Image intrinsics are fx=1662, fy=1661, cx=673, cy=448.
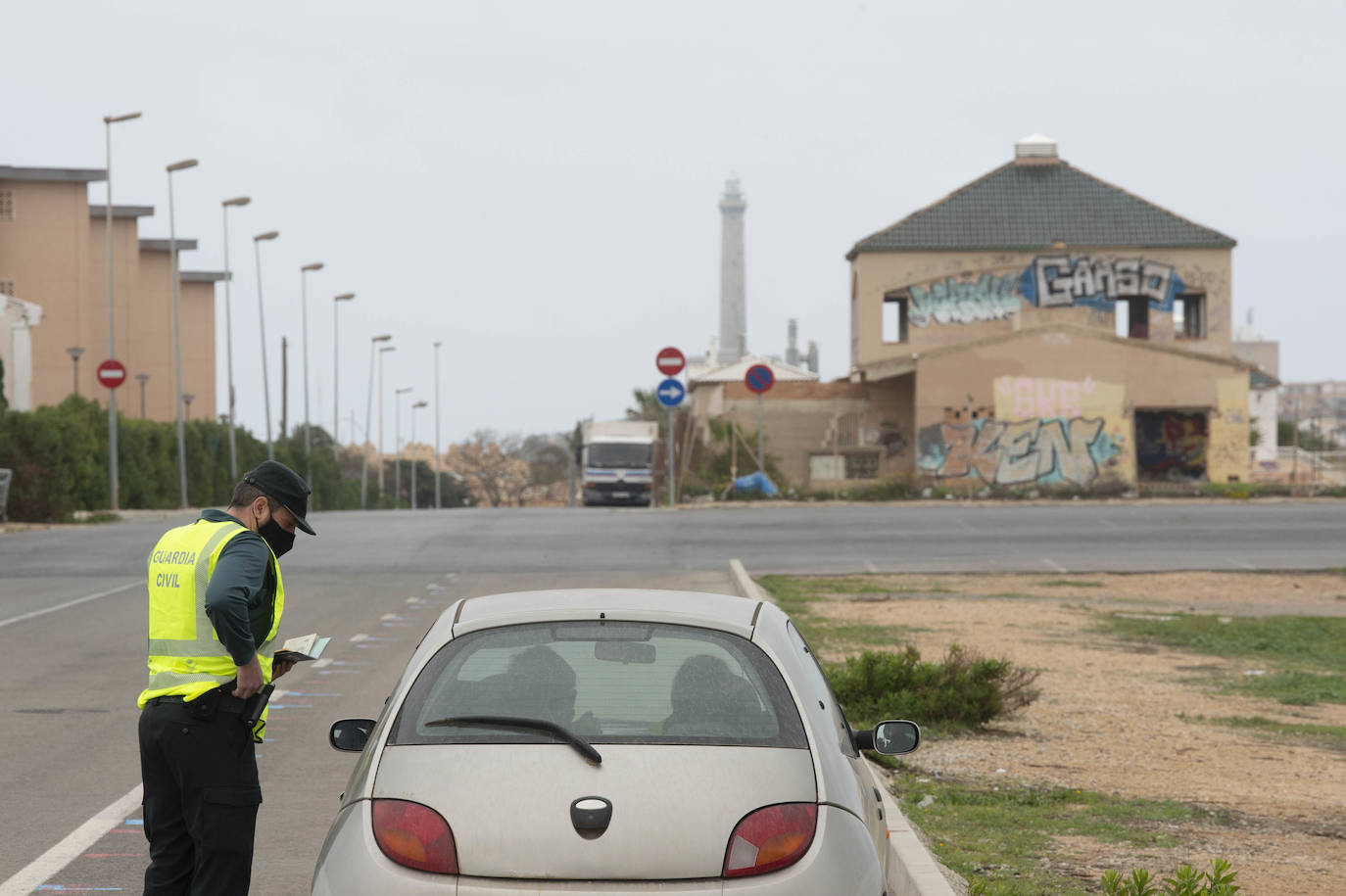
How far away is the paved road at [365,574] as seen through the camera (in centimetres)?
866

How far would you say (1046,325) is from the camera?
49.7 meters

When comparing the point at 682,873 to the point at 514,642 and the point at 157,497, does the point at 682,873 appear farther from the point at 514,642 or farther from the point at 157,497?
the point at 157,497

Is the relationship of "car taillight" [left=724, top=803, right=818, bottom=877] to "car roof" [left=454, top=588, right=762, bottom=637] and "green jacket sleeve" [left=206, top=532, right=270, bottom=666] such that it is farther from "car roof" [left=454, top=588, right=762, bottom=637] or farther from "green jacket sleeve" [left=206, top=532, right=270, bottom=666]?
"green jacket sleeve" [left=206, top=532, right=270, bottom=666]

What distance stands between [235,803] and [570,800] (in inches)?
56.1

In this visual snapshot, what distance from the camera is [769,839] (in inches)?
170

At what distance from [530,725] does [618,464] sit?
4881cm

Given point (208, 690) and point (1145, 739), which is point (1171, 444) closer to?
point (1145, 739)

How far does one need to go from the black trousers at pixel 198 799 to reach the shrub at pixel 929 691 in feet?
21.2

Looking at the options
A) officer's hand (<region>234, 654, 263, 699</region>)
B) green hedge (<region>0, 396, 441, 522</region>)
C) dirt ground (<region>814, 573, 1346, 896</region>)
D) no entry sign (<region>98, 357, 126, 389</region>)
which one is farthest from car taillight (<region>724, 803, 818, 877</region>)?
no entry sign (<region>98, 357, 126, 389</region>)

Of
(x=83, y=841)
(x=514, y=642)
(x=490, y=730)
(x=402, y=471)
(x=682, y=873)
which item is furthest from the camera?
(x=402, y=471)

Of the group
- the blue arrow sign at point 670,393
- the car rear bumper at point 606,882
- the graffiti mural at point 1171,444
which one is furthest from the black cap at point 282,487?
the graffiti mural at point 1171,444

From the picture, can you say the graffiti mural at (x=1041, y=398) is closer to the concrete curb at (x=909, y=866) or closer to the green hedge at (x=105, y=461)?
the green hedge at (x=105, y=461)

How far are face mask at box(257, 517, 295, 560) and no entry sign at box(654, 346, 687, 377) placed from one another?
30.6 meters

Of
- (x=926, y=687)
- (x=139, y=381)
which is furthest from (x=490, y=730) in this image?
(x=139, y=381)
